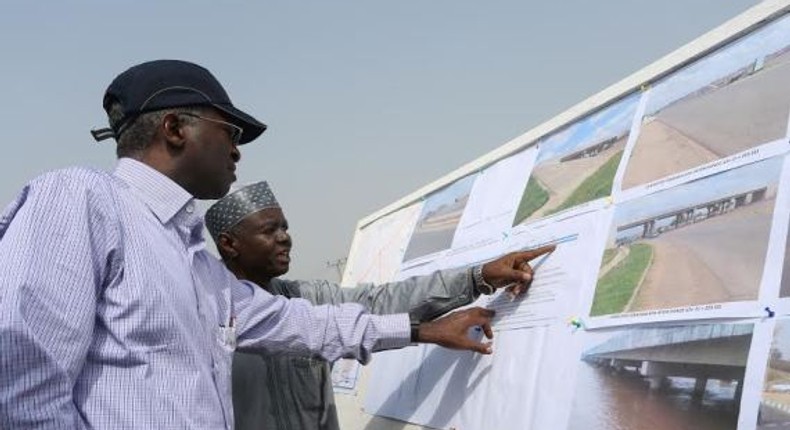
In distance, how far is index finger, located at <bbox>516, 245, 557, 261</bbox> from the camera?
222 cm

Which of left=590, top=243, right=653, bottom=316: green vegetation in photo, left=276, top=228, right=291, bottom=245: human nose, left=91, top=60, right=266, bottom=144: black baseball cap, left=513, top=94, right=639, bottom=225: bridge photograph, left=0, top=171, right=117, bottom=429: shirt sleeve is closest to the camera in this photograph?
left=0, top=171, right=117, bottom=429: shirt sleeve

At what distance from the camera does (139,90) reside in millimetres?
1587

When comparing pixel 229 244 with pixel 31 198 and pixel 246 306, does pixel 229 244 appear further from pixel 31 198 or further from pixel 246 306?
pixel 31 198

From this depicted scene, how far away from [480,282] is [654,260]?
2.39ft

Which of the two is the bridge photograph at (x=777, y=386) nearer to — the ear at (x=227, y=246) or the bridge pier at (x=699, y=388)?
the bridge pier at (x=699, y=388)

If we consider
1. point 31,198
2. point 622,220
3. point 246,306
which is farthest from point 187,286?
point 622,220

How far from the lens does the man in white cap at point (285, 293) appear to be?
2543mm

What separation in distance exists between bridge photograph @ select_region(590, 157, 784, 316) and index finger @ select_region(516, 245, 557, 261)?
0.92 ft

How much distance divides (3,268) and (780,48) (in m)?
1.57

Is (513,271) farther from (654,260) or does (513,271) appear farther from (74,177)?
(74,177)

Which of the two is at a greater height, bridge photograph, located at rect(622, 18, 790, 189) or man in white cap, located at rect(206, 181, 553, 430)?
bridge photograph, located at rect(622, 18, 790, 189)

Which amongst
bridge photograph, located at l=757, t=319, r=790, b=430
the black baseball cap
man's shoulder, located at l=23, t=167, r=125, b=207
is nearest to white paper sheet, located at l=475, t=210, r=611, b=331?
bridge photograph, located at l=757, t=319, r=790, b=430

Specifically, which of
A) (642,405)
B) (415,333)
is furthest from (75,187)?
(415,333)

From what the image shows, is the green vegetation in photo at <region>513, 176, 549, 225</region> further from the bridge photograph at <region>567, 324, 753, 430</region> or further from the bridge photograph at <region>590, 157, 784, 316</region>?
the bridge photograph at <region>567, 324, 753, 430</region>
